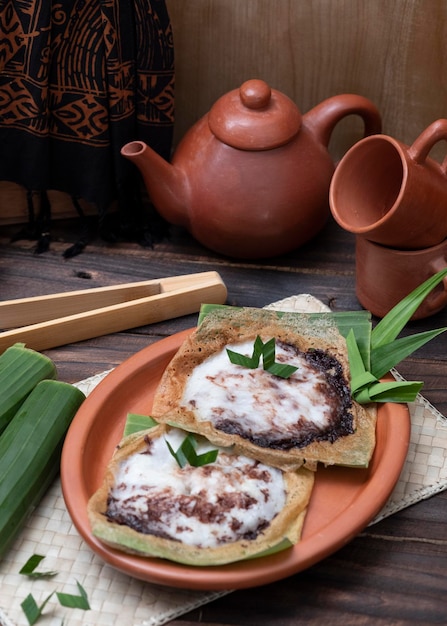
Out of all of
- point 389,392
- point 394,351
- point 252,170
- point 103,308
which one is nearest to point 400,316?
point 394,351

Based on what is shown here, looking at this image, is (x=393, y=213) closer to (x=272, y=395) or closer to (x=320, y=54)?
(x=272, y=395)

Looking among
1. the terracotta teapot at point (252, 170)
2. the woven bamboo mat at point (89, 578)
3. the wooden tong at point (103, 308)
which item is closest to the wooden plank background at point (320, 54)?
the terracotta teapot at point (252, 170)

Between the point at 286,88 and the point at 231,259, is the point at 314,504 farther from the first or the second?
the point at 286,88

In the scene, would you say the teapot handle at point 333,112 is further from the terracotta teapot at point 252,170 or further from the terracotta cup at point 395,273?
the terracotta cup at point 395,273

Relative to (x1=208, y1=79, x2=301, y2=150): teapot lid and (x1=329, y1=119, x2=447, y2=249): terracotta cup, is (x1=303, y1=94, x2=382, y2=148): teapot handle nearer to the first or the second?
(x1=208, y1=79, x2=301, y2=150): teapot lid

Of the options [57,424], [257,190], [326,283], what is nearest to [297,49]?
[257,190]
